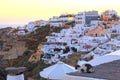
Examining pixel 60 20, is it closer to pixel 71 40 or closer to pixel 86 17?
pixel 86 17

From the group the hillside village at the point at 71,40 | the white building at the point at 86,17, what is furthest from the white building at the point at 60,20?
the white building at the point at 86,17

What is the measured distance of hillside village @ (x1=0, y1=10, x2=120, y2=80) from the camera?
3581 centimetres

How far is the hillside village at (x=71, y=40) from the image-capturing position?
3581cm

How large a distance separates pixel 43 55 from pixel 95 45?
6.03 meters

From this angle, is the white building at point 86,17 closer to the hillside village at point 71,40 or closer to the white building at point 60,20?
the hillside village at point 71,40

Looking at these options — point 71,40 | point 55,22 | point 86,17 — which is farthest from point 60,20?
point 71,40

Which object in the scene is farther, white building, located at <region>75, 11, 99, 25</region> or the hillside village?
white building, located at <region>75, 11, 99, 25</region>

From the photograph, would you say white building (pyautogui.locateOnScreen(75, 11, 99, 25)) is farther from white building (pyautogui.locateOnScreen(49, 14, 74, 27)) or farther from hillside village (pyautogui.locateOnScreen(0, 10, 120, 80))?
white building (pyautogui.locateOnScreen(49, 14, 74, 27))

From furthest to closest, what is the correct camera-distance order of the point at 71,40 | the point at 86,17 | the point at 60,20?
the point at 60,20, the point at 86,17, the point at 71,40

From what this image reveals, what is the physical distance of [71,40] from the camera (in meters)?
45.8

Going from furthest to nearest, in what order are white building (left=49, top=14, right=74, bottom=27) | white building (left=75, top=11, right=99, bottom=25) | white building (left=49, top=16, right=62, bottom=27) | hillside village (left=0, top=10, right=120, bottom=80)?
white building (left=49, top=14, right=74, bottom=27), white building (left=49, top=16, right=62, bottom=27), white building (left=75, top=11, right=99, bottom=25), hillside village (left=0, top=10, right=120, bottom=80)

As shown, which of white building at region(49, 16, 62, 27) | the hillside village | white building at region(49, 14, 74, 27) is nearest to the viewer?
the hillside village

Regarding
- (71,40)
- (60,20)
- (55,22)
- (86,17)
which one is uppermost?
(86,17)

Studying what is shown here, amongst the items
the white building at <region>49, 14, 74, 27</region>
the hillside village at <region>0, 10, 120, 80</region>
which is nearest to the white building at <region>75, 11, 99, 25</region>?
the hillside village at <region>0, 10, 120, 80</region>
